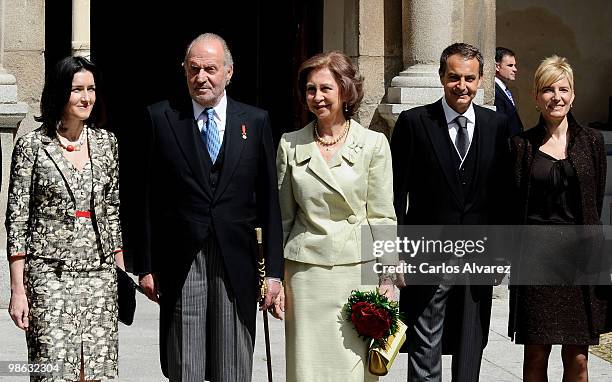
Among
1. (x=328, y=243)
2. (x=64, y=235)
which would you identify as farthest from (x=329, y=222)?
(x=64, y=235)

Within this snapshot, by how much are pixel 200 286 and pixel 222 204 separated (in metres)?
0.37

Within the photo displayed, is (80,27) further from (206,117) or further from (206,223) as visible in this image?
(206,223)

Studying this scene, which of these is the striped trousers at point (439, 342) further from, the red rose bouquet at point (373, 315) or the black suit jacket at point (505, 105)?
the black suit jacket at point (505, 105)

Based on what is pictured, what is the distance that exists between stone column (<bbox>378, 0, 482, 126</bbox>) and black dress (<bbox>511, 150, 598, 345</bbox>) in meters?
3.79

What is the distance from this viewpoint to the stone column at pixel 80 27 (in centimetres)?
1014

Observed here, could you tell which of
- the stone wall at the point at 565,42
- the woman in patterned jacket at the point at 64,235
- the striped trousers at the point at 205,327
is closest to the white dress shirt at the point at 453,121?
the striped trousers at the point at 205,327

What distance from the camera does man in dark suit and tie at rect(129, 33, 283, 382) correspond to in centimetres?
608

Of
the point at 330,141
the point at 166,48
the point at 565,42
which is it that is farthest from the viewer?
the point at 166,48

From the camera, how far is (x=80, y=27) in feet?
33.4

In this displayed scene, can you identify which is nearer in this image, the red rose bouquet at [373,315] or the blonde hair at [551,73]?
the red rose bouquet at [373,315]

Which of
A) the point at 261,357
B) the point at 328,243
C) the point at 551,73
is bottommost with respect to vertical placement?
the point at 261,357

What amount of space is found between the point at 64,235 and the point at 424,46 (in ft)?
16.7

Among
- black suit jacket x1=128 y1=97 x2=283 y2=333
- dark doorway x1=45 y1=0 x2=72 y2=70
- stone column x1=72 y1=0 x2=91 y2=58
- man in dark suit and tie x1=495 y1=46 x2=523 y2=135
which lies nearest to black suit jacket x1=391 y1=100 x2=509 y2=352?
black suit jacket x1=128 y1=97 x2=283 y2=333

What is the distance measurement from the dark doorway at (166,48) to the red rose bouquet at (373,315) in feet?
25.0
